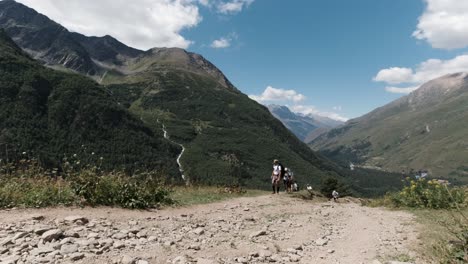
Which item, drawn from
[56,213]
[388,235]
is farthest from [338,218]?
[56,213]

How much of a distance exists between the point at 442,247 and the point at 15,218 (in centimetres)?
997

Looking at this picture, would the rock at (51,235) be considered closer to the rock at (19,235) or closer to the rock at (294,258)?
the rock at (19,235)

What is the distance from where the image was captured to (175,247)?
24.3 feet

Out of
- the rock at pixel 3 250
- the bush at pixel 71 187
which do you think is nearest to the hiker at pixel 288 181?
the bush at pixel 71 187

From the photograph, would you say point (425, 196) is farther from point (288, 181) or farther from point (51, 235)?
point (51, 235)

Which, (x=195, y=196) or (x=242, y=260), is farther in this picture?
(x=195, y=196)

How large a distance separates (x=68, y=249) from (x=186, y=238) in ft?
9.15

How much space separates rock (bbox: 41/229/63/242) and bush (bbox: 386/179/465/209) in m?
15.2

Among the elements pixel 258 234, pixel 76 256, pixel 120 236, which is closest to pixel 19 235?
pixel 76 256

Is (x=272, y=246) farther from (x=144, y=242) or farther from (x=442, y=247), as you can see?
(x=442, y=247)

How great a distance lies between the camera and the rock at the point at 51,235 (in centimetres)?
693

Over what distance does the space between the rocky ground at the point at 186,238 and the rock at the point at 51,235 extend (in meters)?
0.02

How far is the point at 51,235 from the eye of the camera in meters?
7.01

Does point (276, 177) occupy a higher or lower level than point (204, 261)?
higher
